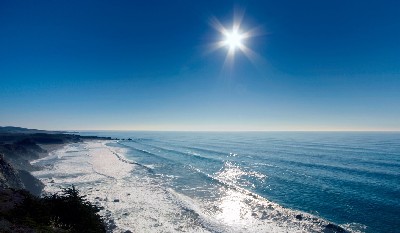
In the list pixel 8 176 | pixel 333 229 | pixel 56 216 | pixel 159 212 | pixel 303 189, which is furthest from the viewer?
pixel 303 189

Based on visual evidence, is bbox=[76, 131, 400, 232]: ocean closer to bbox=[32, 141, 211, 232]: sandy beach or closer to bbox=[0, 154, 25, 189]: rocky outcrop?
bbox=[32, 141, 211, 232]: sandy beach

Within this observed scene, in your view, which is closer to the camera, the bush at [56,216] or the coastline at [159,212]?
the bush at [56,216]

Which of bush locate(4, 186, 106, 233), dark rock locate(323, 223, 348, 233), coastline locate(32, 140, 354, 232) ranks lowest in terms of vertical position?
dark rock locate(323, 223, 348, 233)

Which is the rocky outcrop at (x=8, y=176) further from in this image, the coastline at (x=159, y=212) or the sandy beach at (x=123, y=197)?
the coastline at (x=159, y=212)

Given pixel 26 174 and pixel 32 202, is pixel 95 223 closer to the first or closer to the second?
pixel 32 202

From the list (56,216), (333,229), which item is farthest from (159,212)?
(333,229)

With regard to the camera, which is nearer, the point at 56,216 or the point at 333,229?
the point at 56,216

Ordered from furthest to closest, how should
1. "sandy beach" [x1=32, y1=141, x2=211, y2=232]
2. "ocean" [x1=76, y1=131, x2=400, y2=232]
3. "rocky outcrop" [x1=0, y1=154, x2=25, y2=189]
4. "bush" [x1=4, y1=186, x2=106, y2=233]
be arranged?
"ocean" [x1=76, y1=131, x2=400, y2=232]
"rocky outcrop" [x1=0, y1=154, x2=25, y2=189]
"sandy beach" [x1=32, y1=141, x2=211, y2=232]
"bush" [x1=4, y1=186, x2=106, y2=233]

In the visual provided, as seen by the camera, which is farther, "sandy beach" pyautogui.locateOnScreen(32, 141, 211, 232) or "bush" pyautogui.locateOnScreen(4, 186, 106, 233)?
"sandy beach" pyautogui.locateOnScreen(32, 141, 211, 232)

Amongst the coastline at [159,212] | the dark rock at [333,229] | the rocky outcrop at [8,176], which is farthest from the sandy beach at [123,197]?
the dark rock at [333,229]

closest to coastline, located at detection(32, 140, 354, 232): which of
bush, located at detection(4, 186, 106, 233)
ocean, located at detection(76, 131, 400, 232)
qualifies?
ocean, located at detection(76, 131, 400, 232)

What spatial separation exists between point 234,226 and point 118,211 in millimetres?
13170

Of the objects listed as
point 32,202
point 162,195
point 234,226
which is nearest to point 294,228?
point 234,226

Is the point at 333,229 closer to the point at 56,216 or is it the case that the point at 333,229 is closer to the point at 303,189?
the point at 303,189
